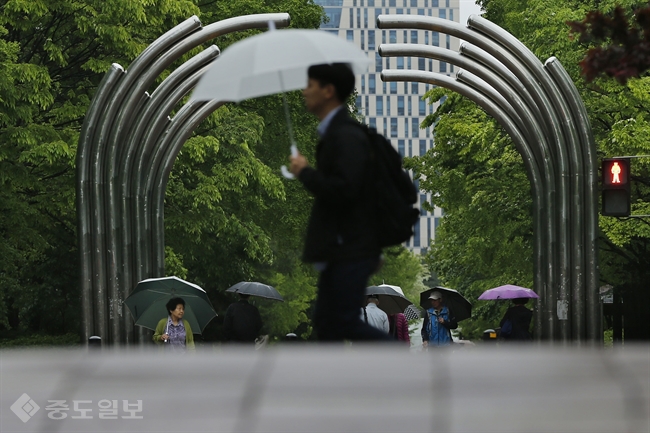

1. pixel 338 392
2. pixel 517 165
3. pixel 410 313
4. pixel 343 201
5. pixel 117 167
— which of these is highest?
pixel 517 165

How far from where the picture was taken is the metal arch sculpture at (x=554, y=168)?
17750mm

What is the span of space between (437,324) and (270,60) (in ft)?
35.8

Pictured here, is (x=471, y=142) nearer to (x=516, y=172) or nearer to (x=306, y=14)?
(x=516, y=172)

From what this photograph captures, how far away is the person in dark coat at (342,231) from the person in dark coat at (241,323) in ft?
31.0

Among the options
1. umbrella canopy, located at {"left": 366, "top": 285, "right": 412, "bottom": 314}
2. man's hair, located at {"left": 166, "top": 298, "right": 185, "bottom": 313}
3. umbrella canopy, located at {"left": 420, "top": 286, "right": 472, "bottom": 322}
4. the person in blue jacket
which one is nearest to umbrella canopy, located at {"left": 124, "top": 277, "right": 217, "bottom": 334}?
man's hair, located at {"left": 166, "top": 298, "right": 185, "bottom": 313}

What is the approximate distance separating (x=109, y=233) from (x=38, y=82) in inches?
231

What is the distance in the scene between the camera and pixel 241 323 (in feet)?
51.4

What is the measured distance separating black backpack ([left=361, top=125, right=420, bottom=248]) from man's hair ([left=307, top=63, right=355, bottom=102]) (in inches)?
9.9

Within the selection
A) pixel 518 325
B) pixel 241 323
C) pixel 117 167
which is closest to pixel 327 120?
pixel 241 323

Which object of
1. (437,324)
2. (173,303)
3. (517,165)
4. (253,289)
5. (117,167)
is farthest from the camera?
(517,165)

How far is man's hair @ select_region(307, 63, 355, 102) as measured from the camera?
636cm

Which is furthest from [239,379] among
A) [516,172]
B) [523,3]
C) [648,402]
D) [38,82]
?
[523,3]

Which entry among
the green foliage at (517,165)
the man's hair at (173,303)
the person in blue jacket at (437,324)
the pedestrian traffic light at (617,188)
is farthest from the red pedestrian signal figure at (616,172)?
the man's hair at (173,303)

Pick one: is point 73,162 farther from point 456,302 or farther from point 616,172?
point 616,172
